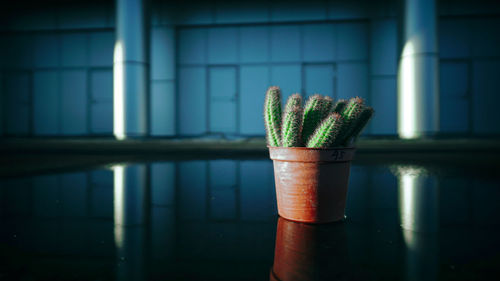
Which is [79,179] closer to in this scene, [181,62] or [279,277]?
[279,277]

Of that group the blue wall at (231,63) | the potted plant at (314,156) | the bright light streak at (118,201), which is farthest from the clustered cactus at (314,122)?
the blue wall at (231,63)

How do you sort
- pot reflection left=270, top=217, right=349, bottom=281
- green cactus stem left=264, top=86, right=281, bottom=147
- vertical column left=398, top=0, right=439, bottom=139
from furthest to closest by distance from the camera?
vertical column left=398, top=0, right=439, bottom=139 < green cactus stem left=264, top=86, right=281, bottom=147 < pot reflection left=270, top=217, right=349, bottom=281

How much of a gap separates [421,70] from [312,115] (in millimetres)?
8365

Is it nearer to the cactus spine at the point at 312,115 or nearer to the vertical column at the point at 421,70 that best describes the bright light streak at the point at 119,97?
the cactus spine at the point at 312,115

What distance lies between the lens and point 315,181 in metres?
1.63

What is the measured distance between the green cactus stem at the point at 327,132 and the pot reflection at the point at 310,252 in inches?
18.0

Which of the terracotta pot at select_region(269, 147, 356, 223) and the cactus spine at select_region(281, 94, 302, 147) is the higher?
the cactus spine at select_region(281, 94, 302, 147)

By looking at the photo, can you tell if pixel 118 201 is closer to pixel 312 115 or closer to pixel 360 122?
pixel 312 115

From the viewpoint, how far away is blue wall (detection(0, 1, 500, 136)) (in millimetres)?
10703

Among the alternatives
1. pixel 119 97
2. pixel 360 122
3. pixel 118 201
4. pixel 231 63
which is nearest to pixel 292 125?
pixel 360 122

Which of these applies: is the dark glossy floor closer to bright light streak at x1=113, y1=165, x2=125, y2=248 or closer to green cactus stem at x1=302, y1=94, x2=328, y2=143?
bright light streak at x1=113, y1=165, x2=125, y2=248

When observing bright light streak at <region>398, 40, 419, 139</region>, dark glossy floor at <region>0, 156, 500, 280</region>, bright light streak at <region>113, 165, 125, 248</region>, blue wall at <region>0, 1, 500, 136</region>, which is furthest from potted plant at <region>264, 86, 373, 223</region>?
blue wall at <region>0, 1, 500, 136</region>

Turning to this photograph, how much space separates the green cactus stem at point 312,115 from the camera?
1.77m

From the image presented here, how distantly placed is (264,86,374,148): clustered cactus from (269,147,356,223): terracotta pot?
0.08 m
